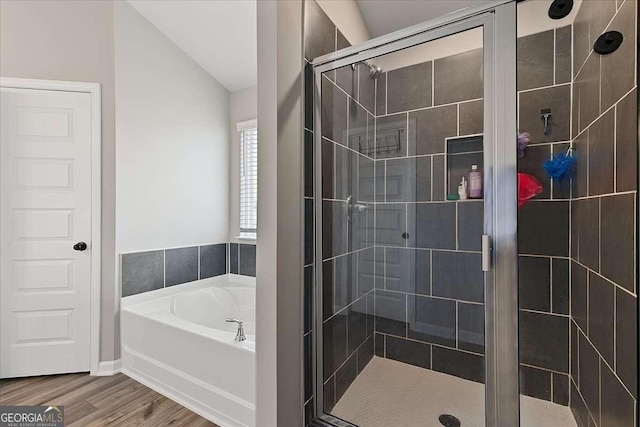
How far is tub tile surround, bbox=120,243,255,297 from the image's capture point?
7.99 ft

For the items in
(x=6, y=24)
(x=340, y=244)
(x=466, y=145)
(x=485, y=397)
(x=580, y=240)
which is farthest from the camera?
(x=6, y=24)

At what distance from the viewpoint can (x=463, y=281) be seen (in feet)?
4.75

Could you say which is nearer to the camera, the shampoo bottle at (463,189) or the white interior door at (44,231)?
the shampoo bottle at (463,189)

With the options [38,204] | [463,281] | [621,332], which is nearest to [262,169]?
[463,281]

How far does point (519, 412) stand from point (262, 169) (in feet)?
4.51

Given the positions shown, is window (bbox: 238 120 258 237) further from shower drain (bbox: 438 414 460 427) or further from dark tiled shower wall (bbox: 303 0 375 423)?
shower drain (bbox: 438 414 460 427)

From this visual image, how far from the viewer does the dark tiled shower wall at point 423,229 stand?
56.7 inches

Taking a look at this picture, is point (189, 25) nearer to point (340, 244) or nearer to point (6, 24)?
point (6, 24)

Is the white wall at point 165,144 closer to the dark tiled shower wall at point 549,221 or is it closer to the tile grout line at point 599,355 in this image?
the dark tiled shower wall at point 549,221

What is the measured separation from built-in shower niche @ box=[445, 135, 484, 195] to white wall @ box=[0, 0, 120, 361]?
227cm

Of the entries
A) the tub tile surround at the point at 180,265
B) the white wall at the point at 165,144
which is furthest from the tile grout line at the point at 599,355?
the white wall at the point at 165,144

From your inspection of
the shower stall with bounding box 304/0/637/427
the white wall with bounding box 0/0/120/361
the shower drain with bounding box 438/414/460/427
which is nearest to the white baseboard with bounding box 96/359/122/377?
the white wall with bounding box 0/0/120/361

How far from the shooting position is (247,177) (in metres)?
3.25

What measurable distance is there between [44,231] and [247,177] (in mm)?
1639
